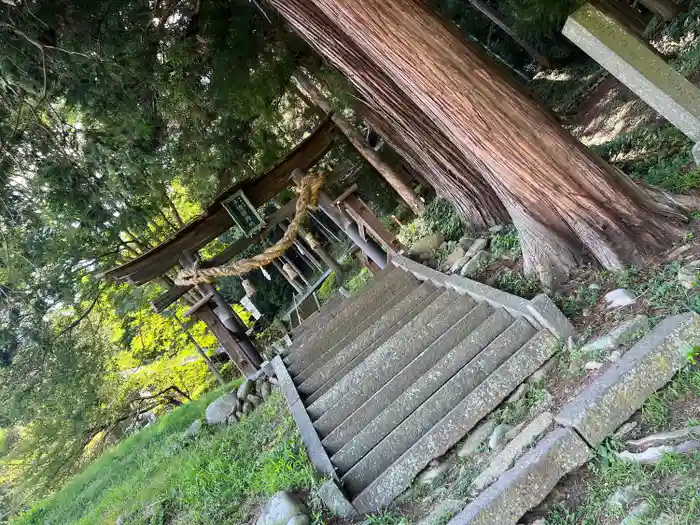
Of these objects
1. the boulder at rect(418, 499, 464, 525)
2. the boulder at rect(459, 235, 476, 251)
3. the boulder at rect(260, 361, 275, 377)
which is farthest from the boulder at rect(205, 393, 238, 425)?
the boulder at rect(418, 499, 464, 525)

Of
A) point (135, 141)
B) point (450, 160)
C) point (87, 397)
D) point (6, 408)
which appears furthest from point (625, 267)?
point (87, 397)

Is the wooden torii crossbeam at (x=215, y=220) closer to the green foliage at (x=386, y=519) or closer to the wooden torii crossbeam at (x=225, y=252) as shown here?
the wooden torii crossbeam at (x=225, y=252)

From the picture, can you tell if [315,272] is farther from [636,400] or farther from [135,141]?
[636,400]

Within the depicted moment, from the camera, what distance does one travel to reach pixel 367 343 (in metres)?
5.71

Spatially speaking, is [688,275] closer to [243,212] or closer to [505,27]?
[243,212]

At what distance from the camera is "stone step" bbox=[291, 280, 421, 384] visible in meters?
6.03

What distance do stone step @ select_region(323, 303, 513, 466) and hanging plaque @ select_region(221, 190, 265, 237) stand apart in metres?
4.17

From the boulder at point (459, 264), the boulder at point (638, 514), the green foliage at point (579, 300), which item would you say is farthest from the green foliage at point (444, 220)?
the boulder at point (638, 514)

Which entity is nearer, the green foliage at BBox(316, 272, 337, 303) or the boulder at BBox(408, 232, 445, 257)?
the boulder at BBox(408, 232, 445, 257)

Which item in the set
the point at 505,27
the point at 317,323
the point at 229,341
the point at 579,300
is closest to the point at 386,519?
the point at 579,300

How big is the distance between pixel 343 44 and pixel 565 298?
324 centimetres

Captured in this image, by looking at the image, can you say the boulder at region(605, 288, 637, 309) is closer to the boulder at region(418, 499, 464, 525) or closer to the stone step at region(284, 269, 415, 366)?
the boulder at region(418, 499, 464, 525)

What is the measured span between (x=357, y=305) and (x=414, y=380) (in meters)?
2.59

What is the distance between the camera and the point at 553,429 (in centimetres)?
304
